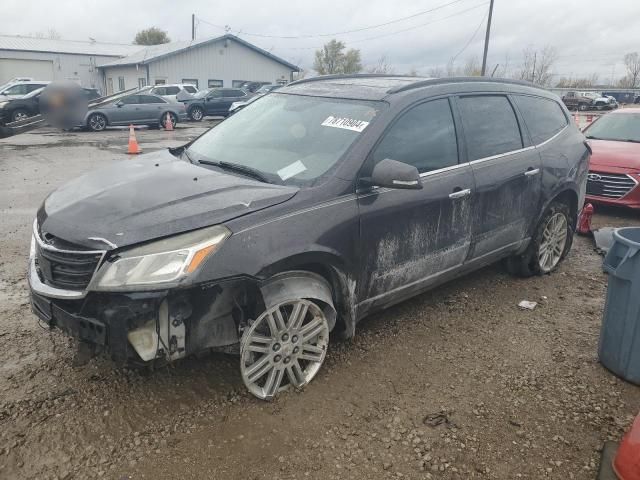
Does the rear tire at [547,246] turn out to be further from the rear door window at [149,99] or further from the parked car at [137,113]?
the rear door window at [149,99]

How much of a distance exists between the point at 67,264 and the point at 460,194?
255cm

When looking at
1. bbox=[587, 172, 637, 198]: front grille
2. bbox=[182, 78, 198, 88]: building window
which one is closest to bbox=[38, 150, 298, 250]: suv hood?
bbox=[587, 172, 637, 198]: front grille

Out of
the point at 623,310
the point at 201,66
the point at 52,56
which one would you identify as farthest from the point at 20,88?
the point at 623,310

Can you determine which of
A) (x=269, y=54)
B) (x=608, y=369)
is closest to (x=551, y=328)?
(x=608, y=369)

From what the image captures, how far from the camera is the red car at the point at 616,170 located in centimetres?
686

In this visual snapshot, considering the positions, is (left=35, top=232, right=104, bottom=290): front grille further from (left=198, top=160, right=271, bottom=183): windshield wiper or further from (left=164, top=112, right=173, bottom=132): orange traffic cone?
(left=164, top=112, right=173, bottom=132): orange traffic cone

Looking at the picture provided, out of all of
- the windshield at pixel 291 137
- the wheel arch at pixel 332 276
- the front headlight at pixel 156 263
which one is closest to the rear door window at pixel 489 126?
the windshield at pixel 291 137

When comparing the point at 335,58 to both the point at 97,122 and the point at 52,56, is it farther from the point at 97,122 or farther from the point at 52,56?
the point at 97,122

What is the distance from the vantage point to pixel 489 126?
397 centimetres

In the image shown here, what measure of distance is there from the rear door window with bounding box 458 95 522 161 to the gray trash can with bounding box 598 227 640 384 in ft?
3.73

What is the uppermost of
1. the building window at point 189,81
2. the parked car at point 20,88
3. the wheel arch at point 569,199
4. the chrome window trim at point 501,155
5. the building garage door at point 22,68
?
the building garage door at point 22,68

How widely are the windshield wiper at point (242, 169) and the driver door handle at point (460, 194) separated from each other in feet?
4.43

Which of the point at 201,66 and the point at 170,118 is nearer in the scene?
the point at 170,118

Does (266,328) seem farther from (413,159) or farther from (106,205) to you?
(413,159)
